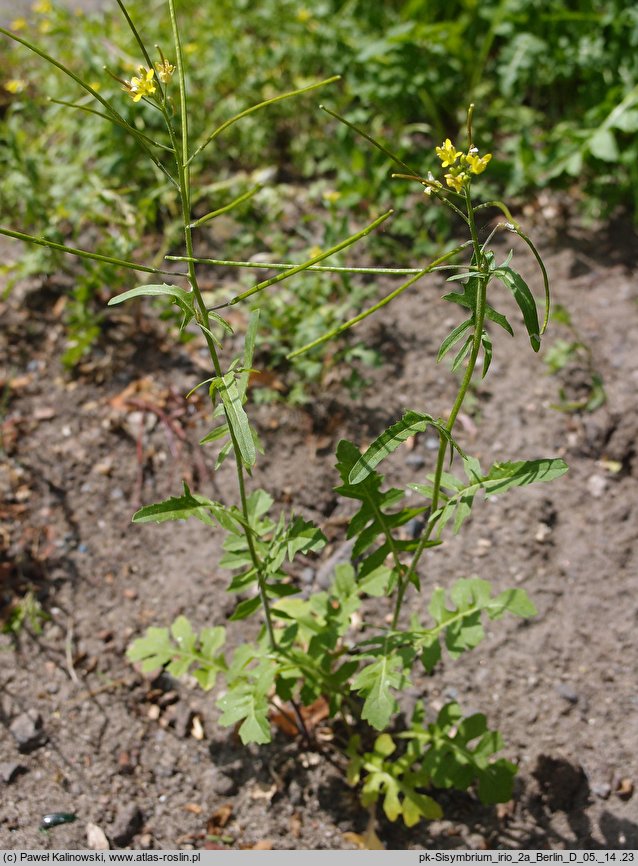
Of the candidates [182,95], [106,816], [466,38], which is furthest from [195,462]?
[466,38]

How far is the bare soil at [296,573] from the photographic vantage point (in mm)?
2654

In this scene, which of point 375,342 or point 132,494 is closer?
point 132,494

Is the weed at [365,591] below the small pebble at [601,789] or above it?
above

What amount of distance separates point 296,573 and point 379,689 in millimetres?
1074

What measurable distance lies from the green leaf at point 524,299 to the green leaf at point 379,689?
3.17 feet

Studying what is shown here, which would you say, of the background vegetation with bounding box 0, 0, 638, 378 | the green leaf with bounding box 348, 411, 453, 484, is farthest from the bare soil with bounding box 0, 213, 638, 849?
the green leaf with bounding box 348, 411, 453, 484

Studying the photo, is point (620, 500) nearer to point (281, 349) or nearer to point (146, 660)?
point (281, 349)

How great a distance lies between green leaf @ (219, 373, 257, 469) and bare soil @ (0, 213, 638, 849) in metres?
1.51

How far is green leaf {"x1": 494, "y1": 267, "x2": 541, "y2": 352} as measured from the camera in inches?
63.8

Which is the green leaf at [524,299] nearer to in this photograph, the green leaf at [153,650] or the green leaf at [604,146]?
the green leaf at [153,650]

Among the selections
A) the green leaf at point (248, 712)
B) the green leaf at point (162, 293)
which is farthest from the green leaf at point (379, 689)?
the green leaf at point (162, 293)

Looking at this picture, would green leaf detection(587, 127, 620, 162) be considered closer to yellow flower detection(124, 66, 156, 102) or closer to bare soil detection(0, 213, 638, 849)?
bare soil detection(0, 213, 638, 849)
